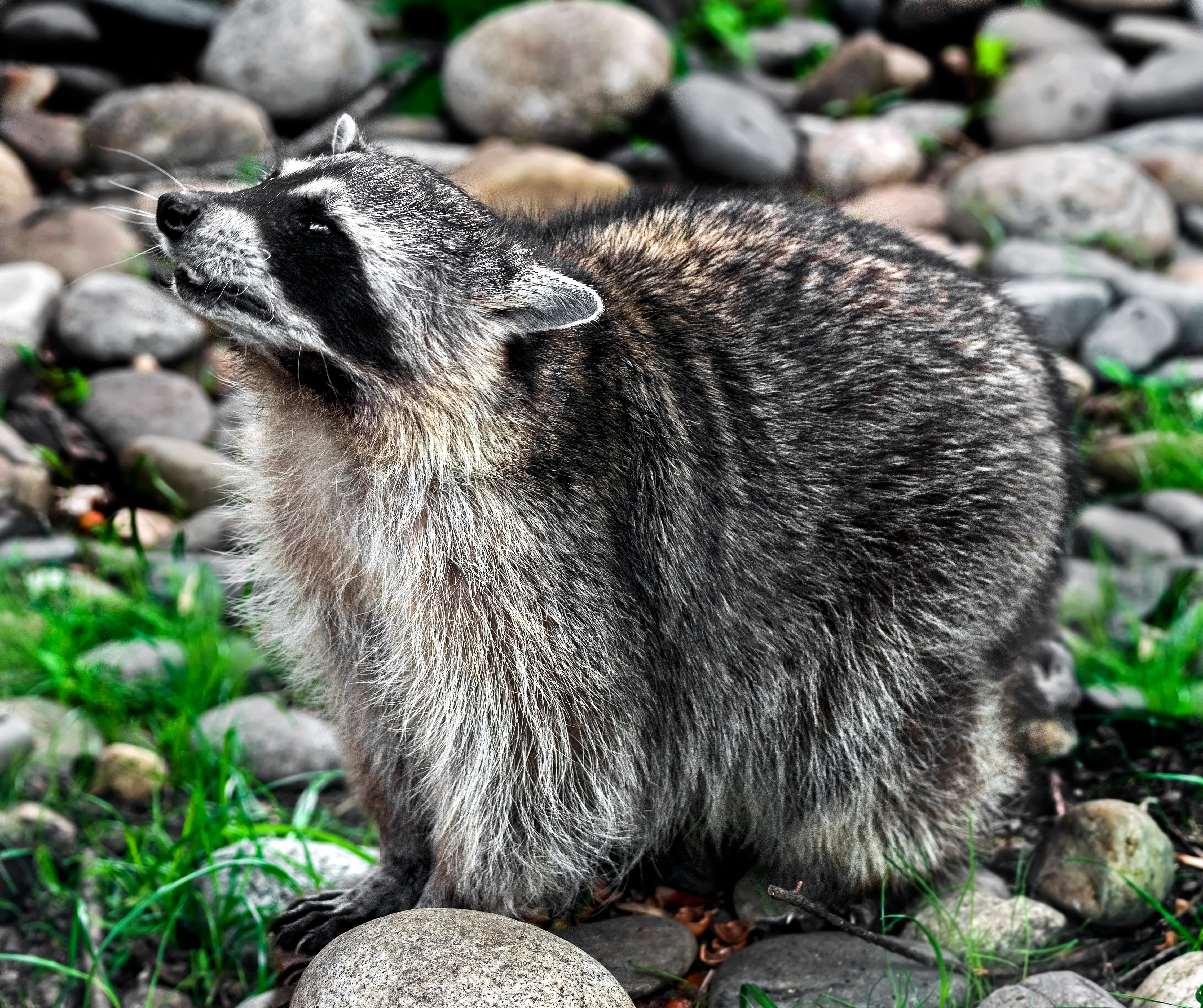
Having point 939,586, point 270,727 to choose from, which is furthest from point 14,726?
point 939,586

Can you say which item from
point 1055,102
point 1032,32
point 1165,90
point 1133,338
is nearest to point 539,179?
point 1133,338

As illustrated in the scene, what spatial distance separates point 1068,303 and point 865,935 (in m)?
4.16

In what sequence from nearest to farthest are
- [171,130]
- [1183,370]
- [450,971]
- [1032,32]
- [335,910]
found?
[450,971] < [335,910] < [1183,370] < [171,130] < [1032,32]

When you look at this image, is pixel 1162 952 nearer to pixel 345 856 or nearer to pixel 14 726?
pixel 345 856

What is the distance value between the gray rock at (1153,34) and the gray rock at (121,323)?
21.0ft

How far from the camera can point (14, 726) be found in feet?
12.3

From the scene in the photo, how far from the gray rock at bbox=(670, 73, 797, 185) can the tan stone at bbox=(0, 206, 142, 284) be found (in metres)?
3.21

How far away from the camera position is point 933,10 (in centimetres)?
877

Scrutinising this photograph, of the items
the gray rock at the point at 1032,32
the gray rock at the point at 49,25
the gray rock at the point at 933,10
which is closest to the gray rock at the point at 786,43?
the gray rock at the point at 933,10

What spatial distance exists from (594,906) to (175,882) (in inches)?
38.7

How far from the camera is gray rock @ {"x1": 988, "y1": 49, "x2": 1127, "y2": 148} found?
310 inches

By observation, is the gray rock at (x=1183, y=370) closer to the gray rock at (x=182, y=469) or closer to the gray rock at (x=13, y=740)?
the gray rock at (x=182, y=469)

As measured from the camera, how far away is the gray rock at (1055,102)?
7.86 metres

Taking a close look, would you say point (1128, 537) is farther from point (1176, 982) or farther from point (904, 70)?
point (904, 70)
